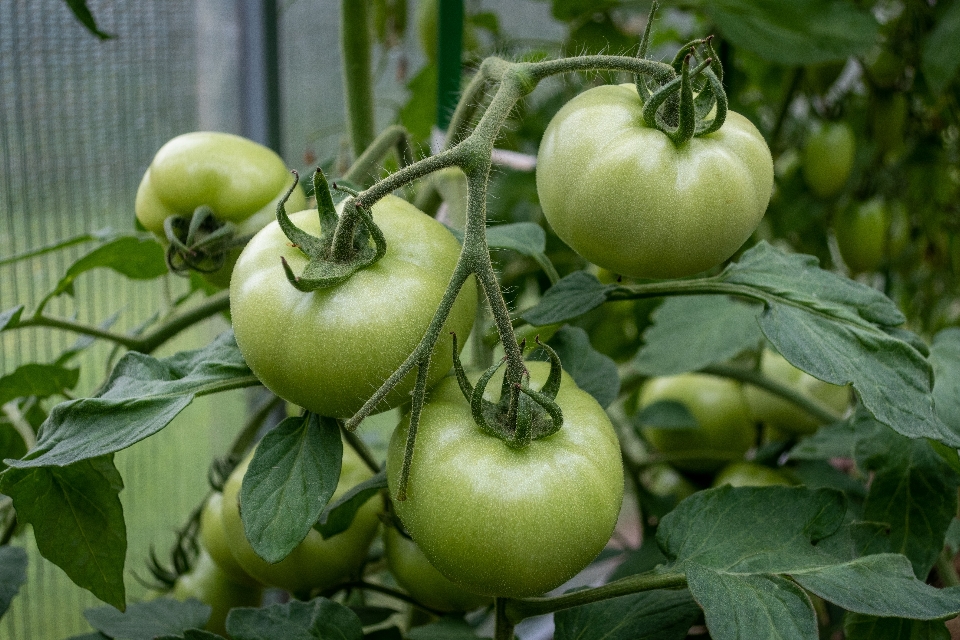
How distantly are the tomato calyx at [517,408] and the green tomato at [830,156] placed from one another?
2.30 ft

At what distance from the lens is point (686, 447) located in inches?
30.8

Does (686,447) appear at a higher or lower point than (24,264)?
lower

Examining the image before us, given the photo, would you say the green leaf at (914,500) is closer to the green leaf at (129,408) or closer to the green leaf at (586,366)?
the green leaf at (586,366)

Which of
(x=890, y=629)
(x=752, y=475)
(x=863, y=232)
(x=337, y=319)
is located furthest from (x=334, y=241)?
(x=863, y=232)

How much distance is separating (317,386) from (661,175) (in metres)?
0.15

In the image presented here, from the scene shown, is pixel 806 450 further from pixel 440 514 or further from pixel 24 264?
pixel 24 264

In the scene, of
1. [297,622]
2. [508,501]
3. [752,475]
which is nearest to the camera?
[508,501]

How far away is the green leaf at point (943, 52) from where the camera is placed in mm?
762

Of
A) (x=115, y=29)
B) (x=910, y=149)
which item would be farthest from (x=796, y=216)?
(x=115, y=29)

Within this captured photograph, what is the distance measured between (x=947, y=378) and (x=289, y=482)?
1.12ft

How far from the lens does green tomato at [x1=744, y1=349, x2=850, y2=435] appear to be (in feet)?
2.40

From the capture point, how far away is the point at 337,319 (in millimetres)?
289

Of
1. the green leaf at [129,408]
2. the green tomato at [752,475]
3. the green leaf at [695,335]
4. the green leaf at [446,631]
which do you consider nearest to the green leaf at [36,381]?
the green leaf at [129,408]

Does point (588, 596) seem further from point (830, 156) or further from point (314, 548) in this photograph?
point (830, 156)
